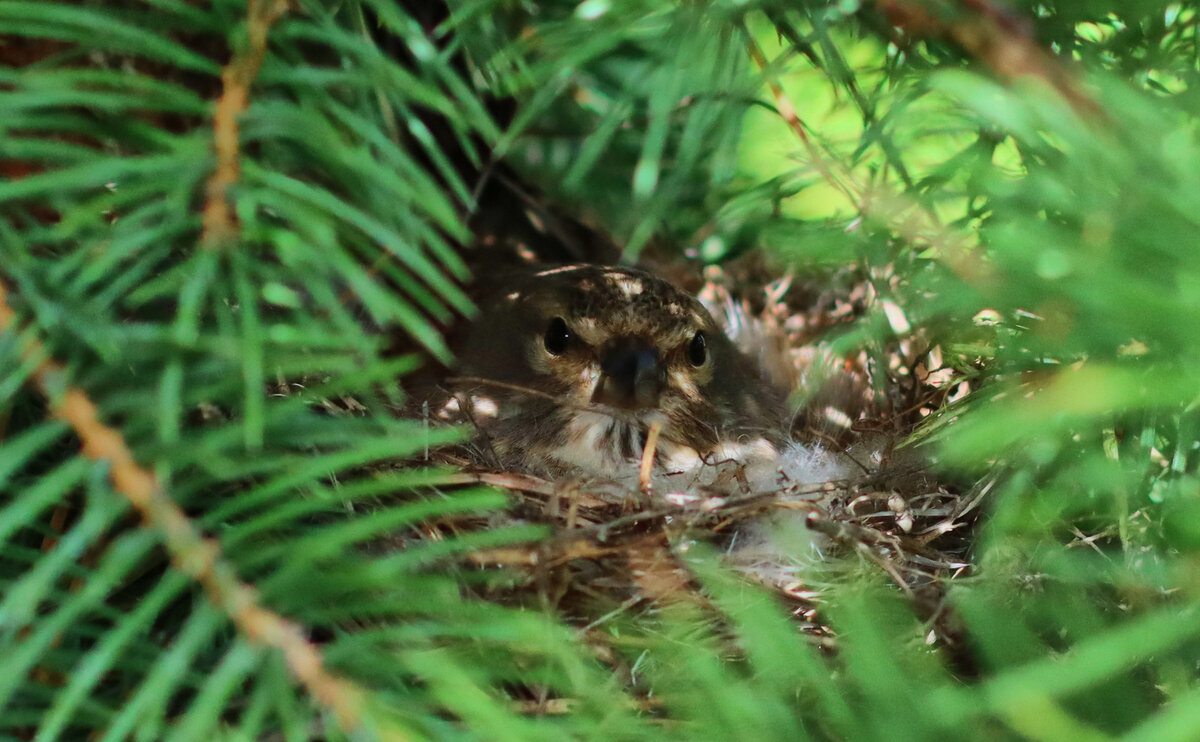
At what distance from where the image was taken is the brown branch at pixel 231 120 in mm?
1081

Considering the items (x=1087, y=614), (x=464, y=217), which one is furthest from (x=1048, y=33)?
(x=464, y=217)

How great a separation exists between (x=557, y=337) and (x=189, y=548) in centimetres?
181

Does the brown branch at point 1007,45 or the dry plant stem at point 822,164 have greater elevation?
the brown branch at point 1007,45

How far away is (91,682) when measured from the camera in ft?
2.93

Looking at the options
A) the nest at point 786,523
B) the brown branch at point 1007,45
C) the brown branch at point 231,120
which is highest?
the brown branch at point 231,120

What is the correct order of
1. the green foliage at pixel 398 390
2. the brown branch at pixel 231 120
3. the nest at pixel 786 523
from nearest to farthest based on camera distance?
the green foliage at pixel 398 390 < the brown branch at pixel 231 120 < the nest at pixel 786 523

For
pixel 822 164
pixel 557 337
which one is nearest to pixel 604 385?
pixel 557 337

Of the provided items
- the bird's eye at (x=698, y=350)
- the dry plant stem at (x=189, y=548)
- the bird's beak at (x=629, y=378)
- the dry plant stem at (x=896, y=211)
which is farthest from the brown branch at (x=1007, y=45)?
the bird's eye at (x=698, y=350)

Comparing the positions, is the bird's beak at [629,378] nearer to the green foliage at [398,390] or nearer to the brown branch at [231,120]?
the green foliage at [398,390]

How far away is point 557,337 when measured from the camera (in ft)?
8.96

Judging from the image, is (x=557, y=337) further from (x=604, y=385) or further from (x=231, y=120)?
(x=231, y=120)

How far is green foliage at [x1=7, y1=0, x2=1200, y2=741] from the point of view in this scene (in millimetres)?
907

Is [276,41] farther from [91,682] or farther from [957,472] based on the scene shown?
[957,472]

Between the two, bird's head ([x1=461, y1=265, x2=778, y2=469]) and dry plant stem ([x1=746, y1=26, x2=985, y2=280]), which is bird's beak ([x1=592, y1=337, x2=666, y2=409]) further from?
dry plant stem ([x1=746, y1=26, x2=985, y2=280])
